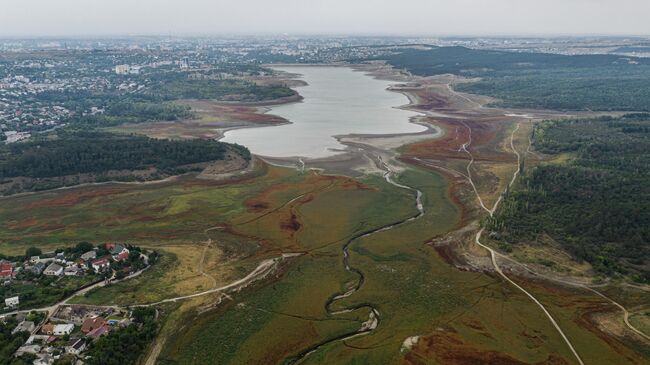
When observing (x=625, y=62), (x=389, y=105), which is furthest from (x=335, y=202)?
(x=625, y=62)

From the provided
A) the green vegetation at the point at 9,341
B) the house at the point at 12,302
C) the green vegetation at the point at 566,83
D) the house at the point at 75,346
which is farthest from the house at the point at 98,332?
the green vegetation at the point at 566,83

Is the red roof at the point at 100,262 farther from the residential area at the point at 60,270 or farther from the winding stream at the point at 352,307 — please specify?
the winding stream at the point at 352,307

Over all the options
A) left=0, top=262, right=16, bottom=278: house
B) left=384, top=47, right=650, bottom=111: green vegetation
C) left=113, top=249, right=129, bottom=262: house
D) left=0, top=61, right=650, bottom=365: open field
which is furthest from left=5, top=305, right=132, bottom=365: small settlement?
left=384, top=47, right=650, bottom=111: green vegetation

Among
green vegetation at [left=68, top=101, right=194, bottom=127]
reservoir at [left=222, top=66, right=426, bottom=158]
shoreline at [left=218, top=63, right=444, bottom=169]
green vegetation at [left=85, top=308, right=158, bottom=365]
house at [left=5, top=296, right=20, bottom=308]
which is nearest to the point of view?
green vegetation at [left=85, top=308, right=158, bottom=365]

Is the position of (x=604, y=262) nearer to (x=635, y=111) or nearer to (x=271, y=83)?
(x=635, y=111)

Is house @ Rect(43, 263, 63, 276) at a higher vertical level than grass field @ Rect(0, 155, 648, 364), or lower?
higher

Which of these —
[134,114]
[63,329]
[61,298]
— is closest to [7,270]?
[61,298]

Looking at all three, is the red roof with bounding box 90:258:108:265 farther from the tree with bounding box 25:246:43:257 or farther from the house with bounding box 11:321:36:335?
the house with bounding box 11:321:36:335

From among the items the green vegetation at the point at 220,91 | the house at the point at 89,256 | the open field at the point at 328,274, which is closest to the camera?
the open field at the point at 328,274
